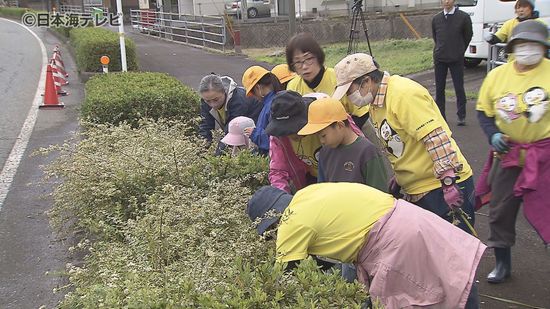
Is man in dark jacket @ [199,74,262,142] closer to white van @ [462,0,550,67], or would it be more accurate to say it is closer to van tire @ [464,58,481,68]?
white van @ [462,0,550,67]

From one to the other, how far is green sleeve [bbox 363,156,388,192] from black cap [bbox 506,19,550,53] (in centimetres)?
113

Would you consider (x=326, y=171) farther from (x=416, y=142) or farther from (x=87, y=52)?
(x=87, y=52)

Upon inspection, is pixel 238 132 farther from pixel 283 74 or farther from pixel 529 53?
A: pixel 529 53

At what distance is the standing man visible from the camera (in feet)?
25.2

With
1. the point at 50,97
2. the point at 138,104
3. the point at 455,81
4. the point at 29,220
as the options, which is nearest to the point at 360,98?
the point at 29,220

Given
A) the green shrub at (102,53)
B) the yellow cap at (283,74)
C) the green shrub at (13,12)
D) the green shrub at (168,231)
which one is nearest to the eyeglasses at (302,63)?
the yellow cap at (283,74)

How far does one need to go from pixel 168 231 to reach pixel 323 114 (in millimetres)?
978

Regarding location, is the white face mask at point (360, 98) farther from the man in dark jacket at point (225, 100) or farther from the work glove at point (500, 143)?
the man in dark jacket at point (225, 100)

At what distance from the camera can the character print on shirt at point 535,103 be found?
328 centimetres

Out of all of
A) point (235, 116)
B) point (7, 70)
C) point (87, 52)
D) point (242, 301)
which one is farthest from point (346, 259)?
point (7, 70)

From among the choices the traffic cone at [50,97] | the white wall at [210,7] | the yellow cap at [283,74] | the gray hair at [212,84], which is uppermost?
the white wall at [210,7]

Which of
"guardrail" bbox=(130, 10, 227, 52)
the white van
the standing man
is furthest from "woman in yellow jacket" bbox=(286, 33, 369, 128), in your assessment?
"guardrail" bbox=(130, 10, 227, 52)

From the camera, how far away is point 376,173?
301cm

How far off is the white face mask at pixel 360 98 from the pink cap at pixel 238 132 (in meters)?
1.27
